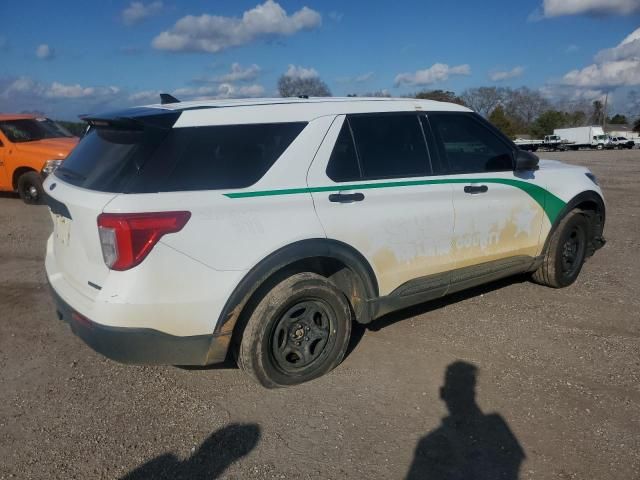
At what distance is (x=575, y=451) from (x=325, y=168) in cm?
219

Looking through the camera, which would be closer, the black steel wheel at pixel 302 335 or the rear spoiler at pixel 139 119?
the rear spoiler at pixel 139 119

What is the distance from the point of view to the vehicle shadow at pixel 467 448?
9.00ft

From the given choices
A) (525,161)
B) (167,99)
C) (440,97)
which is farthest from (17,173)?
(440,97)

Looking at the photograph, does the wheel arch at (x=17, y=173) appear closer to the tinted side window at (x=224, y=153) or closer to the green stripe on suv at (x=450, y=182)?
the tinted side window at (x=224, y=153)

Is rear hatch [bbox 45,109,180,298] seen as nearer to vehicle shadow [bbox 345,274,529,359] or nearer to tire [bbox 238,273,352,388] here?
tire [bbox 238,273,352,388]

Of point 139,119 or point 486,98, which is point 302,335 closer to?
point 139,119

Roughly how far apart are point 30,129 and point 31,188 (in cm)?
137

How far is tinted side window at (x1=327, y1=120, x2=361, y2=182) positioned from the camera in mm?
3545

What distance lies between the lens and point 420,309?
4938 mm

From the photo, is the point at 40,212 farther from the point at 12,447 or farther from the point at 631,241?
the point at 631,241

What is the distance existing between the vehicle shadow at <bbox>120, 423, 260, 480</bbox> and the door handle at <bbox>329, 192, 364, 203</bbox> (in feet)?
4.87

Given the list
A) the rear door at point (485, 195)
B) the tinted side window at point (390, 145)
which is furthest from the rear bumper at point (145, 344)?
the rear door at point (485, 195)

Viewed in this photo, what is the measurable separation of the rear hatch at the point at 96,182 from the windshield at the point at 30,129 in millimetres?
8745

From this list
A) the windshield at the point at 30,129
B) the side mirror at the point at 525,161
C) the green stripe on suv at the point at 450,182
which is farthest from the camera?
the windshield at the point at 30,129
